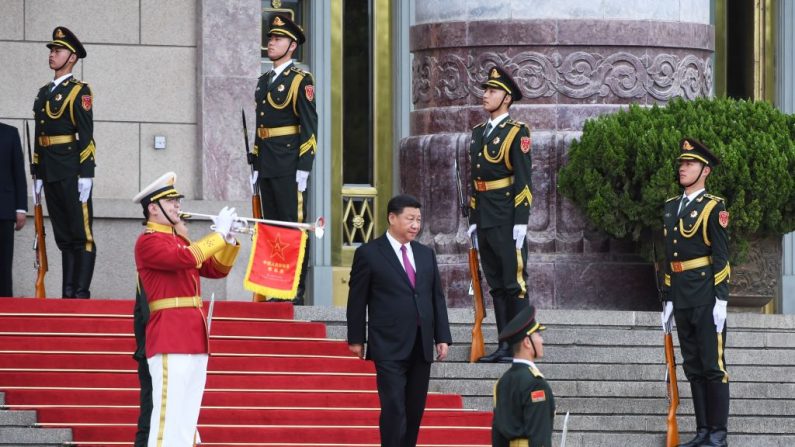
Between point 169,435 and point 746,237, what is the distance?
6403mm

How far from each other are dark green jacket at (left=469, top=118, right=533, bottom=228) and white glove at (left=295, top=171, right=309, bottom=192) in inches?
51.5

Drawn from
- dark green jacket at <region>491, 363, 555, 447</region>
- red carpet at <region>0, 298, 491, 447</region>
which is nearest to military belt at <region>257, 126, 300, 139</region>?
red carpet at <region>0, 298, 491, 447</region>

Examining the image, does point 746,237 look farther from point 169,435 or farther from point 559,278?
point 169,435

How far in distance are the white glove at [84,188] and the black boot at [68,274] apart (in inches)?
16.6

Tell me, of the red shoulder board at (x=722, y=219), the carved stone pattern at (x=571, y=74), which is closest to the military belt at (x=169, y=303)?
the red shoulder board at (x=722, y=219)

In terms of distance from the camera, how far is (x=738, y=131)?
1720cm

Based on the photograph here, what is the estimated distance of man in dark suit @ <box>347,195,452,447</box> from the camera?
13109mm

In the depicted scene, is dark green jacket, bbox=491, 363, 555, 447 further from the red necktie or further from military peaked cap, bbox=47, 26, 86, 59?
military peaked cap, bbox=47, 26, 86, 59

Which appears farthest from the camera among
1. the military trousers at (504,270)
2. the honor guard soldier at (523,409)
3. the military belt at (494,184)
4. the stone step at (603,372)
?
the military belt at (494,184)

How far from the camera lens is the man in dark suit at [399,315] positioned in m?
13.1

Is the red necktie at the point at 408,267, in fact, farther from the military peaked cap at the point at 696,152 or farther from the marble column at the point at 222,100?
the marble column at the point at 222,100

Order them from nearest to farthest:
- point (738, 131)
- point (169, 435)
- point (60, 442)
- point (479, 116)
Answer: point (169, 435)
point (60, 442)
point (738, 131)
point (479, 116)

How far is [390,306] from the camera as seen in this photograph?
13219 mm

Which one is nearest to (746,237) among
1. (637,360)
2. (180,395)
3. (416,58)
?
(637,360)
